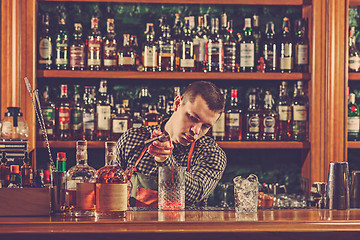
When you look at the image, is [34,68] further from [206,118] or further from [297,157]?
[297,157]

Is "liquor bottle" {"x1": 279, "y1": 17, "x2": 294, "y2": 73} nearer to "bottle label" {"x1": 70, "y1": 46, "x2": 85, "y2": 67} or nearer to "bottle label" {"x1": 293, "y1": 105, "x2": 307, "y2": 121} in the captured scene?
"bottle label" {"x1": 293, "y1": 105, "x2": 307, "y2": 121}

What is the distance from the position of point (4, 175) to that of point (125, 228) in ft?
1.52

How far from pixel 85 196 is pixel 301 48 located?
69.6 inches

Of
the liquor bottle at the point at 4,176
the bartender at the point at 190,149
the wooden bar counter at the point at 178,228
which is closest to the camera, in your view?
the wooden bar counter at the point at 178,228

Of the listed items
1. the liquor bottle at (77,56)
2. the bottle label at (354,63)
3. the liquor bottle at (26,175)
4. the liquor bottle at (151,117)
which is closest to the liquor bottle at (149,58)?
the liquor bottle at (151,117)

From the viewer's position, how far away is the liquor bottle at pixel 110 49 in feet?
8.86

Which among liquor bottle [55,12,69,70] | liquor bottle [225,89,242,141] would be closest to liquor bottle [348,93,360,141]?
liquor bottle [225,89,242,141]

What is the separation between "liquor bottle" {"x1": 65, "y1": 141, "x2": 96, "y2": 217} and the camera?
140 centimetres

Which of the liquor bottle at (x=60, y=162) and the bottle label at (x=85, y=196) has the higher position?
the liquor bottle at (x=60, y=162)

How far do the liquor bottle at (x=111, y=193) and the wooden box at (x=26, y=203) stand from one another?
0.14m

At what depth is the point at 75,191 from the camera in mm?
1435

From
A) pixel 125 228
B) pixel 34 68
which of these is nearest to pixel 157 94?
pixel 34 68

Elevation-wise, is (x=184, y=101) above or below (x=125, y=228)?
above

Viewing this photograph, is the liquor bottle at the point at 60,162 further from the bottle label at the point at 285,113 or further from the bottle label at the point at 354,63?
the bottle label at the point at 354,63
